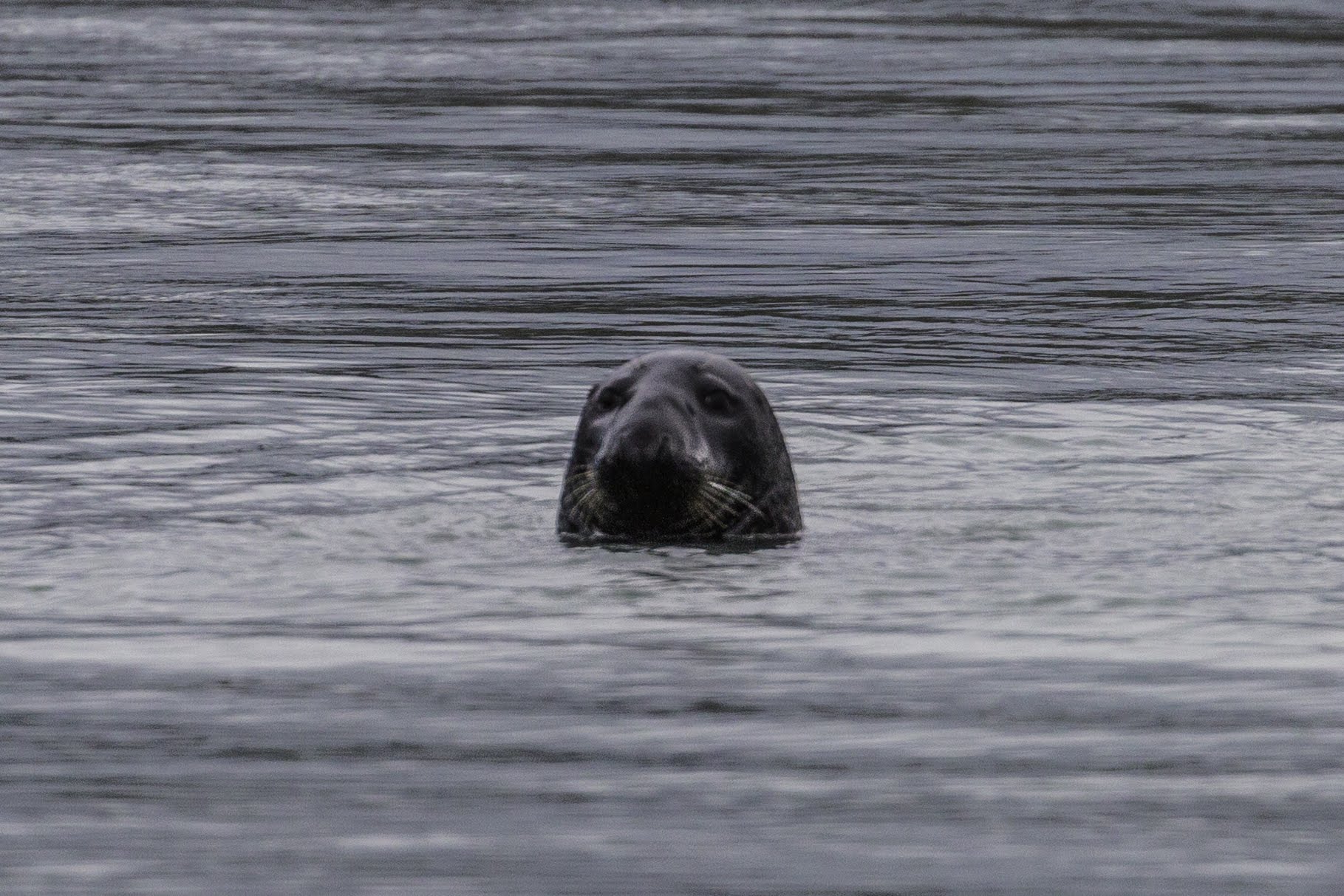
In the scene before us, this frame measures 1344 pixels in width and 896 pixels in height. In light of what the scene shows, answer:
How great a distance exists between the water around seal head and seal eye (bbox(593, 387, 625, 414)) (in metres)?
0.43

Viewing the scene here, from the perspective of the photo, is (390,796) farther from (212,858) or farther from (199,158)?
(199,158)

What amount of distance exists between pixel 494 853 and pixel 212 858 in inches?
19.3

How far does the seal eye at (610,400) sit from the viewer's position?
9.23m

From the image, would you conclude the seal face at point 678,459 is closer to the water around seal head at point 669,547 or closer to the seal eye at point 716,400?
the seal eye at point 716,400

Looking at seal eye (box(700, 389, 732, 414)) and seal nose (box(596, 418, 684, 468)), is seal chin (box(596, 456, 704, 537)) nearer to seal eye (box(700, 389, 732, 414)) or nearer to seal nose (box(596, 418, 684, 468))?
seal nose (box(596, 418, 684, 468))

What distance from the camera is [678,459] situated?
29.1 feet

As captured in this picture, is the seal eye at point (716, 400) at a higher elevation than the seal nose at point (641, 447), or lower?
higher

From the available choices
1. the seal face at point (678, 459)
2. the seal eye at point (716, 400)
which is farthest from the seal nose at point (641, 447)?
the seal eye at point (716, 400)

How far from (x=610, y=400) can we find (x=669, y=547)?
50 centimetres

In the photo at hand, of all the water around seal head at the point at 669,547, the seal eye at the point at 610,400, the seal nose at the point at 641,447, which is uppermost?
the seal eye at the point at 610,400

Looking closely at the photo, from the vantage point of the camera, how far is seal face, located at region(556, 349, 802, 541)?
29.1 ft

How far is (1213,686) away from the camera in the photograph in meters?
7.07

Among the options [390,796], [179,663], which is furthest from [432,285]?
[390,796]

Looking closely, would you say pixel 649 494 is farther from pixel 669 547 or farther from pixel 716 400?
pixel 716 400
